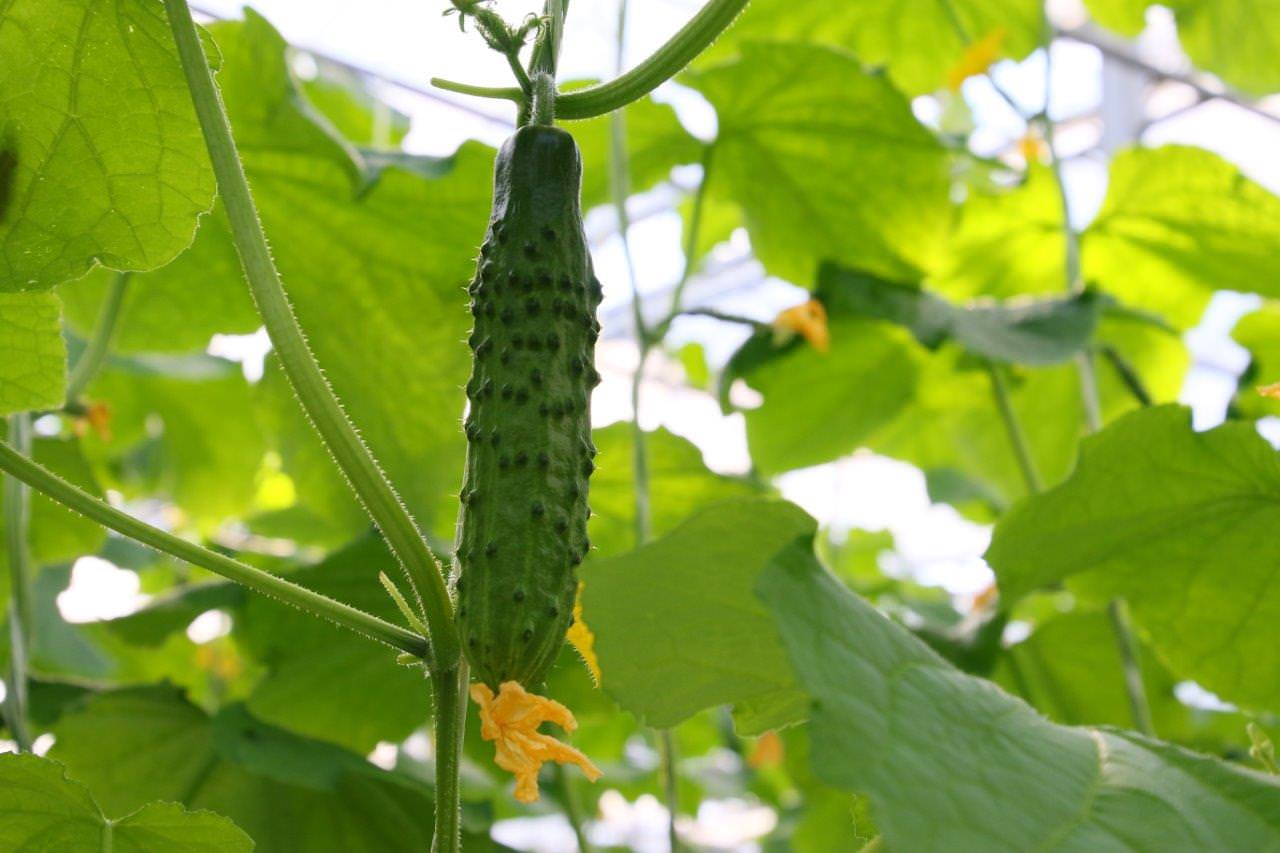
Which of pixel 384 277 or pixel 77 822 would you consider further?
pixel 384 277

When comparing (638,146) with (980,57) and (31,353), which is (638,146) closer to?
(980,57)

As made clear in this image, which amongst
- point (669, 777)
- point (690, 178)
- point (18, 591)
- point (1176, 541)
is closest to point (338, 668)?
point (18, 591)

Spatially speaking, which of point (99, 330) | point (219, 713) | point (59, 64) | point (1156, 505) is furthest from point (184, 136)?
point (1156, 505)

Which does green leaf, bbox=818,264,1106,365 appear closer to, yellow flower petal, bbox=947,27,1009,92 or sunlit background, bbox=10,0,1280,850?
yellow flower petal, bbox=947,27,1009,92

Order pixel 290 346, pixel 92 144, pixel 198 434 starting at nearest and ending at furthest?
1. pixel 290 346
2. pixel 92 144
3. pixel 198 434

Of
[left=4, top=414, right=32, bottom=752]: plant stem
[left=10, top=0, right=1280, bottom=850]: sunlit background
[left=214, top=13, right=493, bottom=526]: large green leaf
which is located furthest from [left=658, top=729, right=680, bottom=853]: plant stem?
[left=10, top=0, right=1280, bottom=850]: sunlit background

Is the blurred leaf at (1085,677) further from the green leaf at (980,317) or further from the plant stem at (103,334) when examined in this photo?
the plant stem at (103,334)
